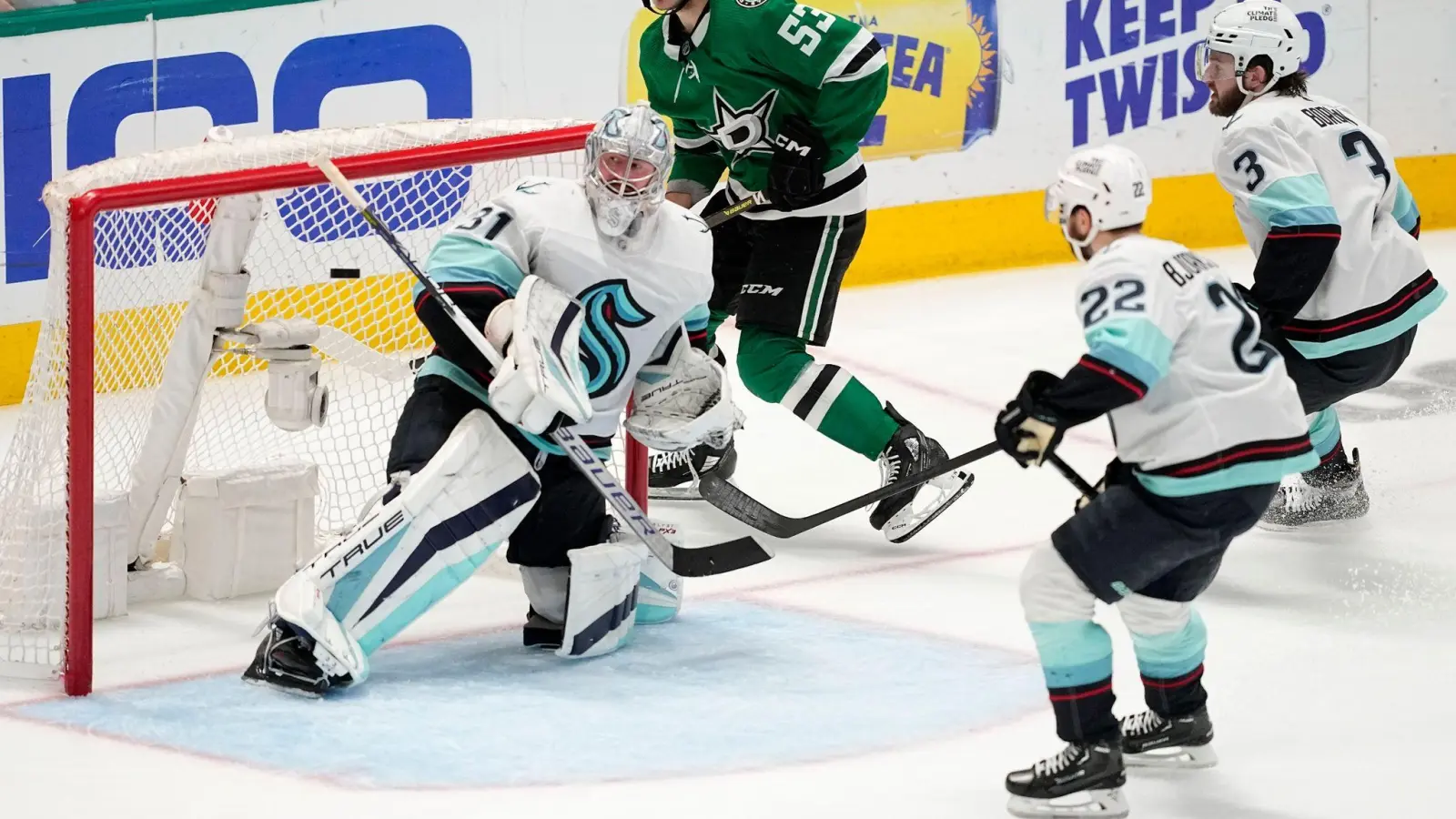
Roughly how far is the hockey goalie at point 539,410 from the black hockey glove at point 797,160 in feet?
2.18

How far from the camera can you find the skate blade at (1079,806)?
8.83 feet

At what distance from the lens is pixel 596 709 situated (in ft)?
10.4

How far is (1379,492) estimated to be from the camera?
14.8 ft

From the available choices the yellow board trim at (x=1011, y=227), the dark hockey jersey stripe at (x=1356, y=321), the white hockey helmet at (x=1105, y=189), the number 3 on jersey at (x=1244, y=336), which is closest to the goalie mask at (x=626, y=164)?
the white hockey helmet at (x=1105, y=189)

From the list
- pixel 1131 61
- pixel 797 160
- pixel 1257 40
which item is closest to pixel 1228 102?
pixel 1257 40

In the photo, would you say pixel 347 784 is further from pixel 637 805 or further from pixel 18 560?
pixel 18 560

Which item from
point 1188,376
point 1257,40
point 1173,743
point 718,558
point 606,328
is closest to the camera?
point 1188,376

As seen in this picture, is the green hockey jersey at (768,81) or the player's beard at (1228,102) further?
the green hockey jersey at (768,81)

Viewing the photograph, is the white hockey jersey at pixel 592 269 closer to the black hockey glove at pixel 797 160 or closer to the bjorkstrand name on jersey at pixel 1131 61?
the black hockey glove at pixel 797 160

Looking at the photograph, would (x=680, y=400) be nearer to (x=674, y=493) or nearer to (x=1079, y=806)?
(x=1079, y=806)

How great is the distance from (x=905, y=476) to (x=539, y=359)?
1185mm

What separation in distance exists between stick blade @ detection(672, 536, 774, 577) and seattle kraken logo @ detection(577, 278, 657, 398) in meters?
0.34

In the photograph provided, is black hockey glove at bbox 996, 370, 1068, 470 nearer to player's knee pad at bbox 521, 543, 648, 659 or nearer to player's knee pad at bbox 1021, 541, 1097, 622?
player's knee pad at bbox 1021, 541, 1097, 622

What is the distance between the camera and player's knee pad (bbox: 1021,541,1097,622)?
268 cm
